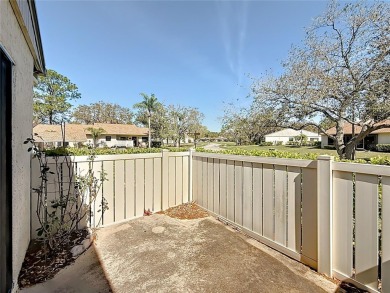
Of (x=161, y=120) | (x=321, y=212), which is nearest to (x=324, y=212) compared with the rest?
(x=321, y=212)

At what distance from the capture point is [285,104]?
9.17 metres

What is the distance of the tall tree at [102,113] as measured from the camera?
46.8 meters

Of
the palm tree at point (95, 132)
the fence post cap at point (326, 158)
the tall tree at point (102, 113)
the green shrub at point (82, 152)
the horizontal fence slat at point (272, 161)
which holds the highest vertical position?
the tall tree at point (102, 113)

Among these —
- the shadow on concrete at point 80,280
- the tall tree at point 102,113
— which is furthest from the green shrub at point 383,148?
the tall tree at point 102,113

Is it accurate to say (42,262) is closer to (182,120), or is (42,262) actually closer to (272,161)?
(272,161)

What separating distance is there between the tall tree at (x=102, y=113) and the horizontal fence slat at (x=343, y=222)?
52005 mm

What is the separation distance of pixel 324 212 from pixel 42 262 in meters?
3.57

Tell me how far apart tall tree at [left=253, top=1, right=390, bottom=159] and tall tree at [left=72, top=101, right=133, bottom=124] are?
4771 centimetres

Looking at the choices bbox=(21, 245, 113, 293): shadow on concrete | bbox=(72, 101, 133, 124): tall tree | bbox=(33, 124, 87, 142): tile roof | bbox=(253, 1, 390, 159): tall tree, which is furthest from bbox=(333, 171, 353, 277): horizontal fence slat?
bbox=(72, 101, 133, 124): tall tree

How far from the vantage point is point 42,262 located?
259 centimetres

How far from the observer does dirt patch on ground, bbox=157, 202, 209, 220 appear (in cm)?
418

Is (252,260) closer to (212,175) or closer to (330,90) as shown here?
(212,175)

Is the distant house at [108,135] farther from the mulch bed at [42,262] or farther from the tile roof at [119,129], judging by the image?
the mulch bed at [42,262]

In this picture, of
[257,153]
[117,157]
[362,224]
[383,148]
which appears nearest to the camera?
[362,224]
